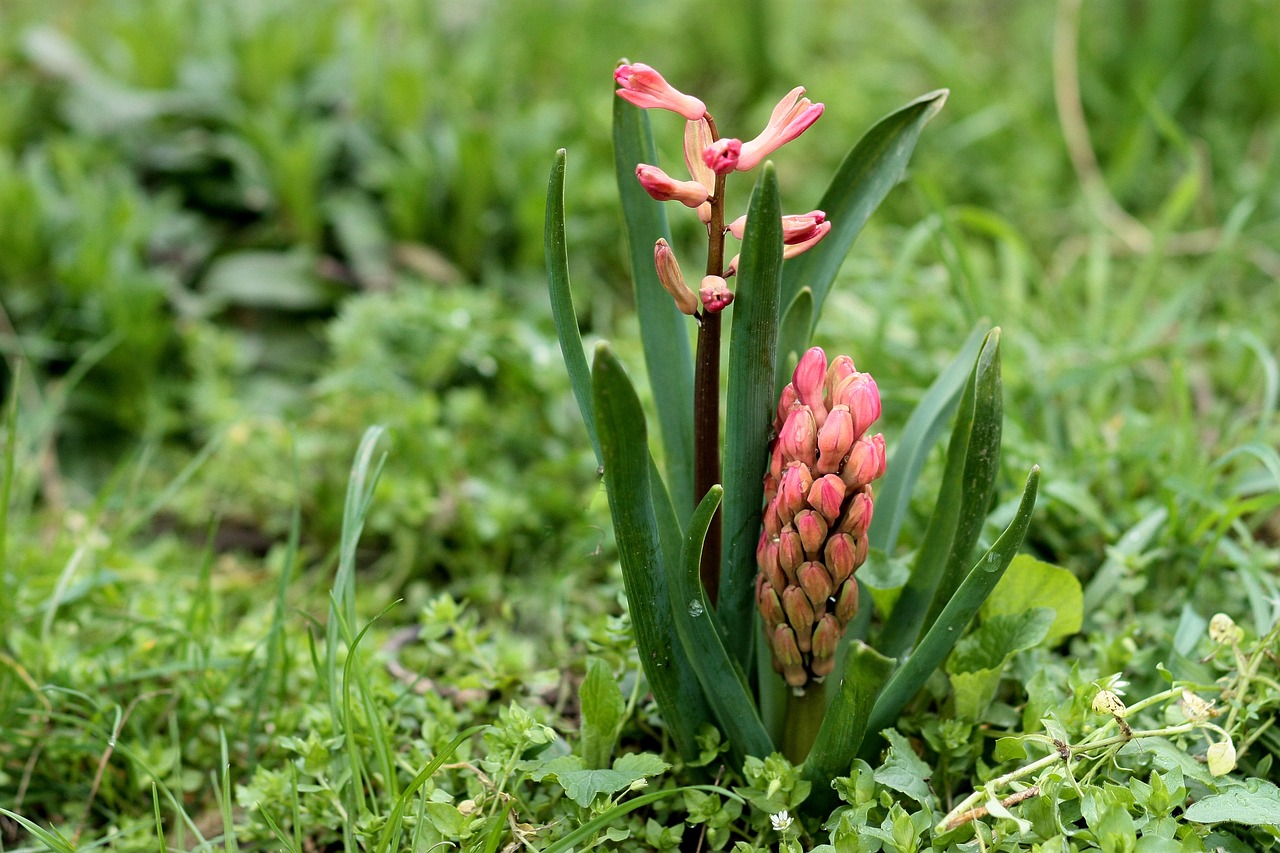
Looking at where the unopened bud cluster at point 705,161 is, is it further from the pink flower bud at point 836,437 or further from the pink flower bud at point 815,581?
the pink flower bud at point 815,581

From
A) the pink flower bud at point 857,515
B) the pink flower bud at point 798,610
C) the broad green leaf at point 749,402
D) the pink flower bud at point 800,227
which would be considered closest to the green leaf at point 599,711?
the broad green leaf at point 749,402

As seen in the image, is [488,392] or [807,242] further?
[488,392]

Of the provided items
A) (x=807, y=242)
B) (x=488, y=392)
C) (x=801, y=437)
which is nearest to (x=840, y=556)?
(x=801, y=437)

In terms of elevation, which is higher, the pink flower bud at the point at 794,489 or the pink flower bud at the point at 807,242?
the pink flower bud at the point at 807,242

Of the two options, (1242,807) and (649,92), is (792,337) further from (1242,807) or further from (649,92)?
(1242,807)

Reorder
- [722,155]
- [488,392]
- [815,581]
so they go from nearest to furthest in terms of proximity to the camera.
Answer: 1. [722,155]
2. [815,581]
3. [488,392]
